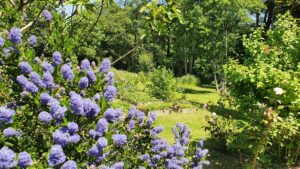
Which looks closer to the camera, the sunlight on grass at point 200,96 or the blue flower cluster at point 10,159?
the blue flower cluster at point 10,159

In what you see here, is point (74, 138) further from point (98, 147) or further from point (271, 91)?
point (271, 91)

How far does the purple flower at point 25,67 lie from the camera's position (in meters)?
2.42

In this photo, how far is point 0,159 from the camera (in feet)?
6.43

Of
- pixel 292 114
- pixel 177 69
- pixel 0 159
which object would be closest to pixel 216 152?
pixel 292 114

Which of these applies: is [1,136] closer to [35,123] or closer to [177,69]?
Answer: [35,123]

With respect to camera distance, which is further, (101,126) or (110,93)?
(110,93)

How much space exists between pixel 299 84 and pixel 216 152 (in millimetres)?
2858

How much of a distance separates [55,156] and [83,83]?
659 mm

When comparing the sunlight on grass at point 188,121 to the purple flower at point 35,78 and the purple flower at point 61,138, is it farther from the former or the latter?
the purple flower at point 61,138

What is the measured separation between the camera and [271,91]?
6.63 meters

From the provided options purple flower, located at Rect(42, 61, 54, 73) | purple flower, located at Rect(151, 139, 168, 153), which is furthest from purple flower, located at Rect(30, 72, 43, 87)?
purple flower, located at Rect(151, 139, 168, 153)

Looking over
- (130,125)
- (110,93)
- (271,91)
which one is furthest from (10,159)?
(271,91)

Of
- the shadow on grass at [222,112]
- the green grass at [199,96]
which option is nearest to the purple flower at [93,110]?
the shadow on grass at [222,112]

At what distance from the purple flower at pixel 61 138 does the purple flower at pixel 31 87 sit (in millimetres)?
375
